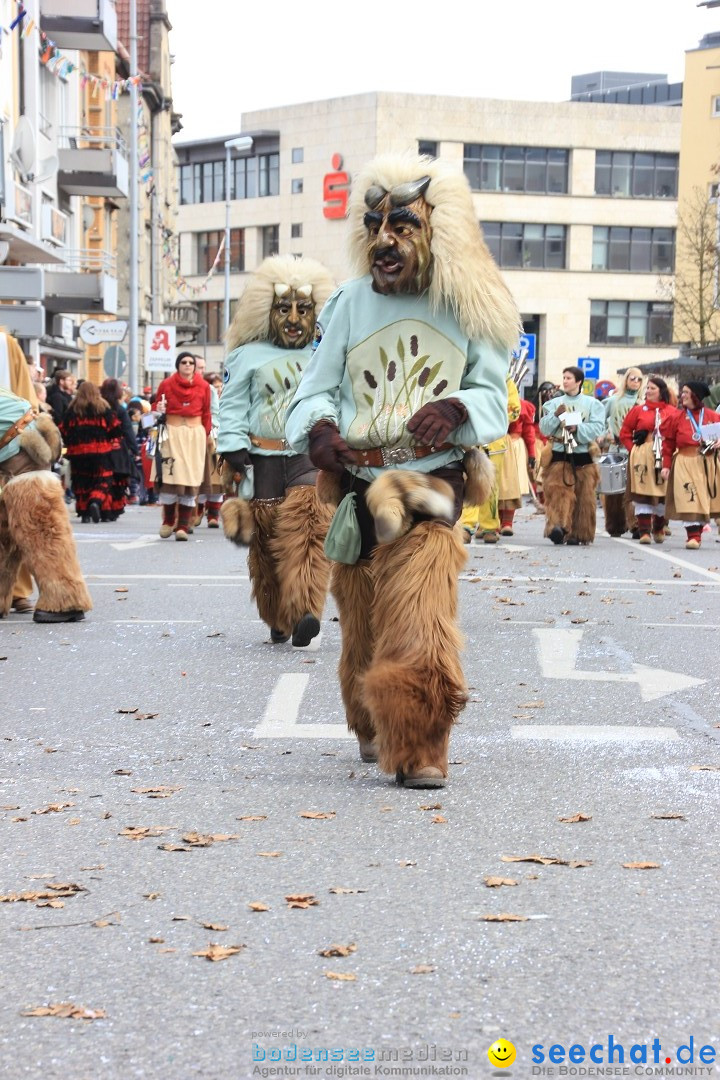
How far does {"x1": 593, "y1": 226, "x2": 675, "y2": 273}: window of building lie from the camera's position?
81312 mm

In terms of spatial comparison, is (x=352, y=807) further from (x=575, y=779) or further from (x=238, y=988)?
(x=238, y=988)

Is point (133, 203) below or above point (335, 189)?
below

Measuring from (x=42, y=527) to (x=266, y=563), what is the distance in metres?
1.50

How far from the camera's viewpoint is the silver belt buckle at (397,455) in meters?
6.03

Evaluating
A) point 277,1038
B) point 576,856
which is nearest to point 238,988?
point 277,1038

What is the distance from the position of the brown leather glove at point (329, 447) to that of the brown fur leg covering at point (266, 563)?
141 inches

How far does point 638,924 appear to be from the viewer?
4.20m

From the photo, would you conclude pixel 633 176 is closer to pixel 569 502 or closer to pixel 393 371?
pixel 569 502

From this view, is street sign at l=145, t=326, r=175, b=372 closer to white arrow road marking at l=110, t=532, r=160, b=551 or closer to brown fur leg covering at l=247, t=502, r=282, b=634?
white arrow road marking at l=110, t=532, r=160, b=551

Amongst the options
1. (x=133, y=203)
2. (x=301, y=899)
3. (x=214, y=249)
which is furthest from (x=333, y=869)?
(x=214, y=249)

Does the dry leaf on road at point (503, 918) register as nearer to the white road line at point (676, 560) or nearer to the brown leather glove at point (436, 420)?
the brown leather glove at point (436, 420)

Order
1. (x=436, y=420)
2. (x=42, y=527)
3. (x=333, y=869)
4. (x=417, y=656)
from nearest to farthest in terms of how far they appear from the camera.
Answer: (x=333, y=869) < (x=417, y=656) < (x=436, y=420) < (x=42, y=527)

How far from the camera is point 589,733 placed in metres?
6.86

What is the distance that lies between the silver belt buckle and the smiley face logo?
9.51 feet
